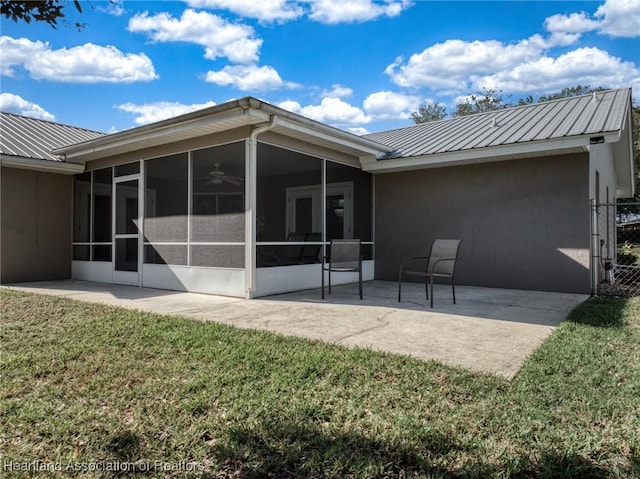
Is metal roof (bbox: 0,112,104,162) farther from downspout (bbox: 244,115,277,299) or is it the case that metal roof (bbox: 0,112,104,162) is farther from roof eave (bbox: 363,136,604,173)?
roof eave (bbox: 363,136,604,173)

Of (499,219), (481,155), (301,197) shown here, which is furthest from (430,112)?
(301,197)

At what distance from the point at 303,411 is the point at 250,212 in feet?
14.2

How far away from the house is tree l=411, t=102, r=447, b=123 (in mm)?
27339

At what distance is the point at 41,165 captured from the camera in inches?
326

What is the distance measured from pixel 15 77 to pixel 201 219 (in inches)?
124

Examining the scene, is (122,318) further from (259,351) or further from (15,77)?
(15,77)

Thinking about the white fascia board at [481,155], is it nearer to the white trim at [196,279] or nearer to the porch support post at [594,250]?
the porch support post at [594,250]

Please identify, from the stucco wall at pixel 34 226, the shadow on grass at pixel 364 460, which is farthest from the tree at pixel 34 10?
the stucco wall at pixel 34 226

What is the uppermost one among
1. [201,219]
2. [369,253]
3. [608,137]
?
[608,137]

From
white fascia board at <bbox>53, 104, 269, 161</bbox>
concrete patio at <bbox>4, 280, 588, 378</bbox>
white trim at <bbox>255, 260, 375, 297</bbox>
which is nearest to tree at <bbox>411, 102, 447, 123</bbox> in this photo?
concrete patio at <bbox>4, 280, 588, 378</bbox>

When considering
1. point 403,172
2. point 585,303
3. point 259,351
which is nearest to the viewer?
point 259,351

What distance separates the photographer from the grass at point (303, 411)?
196 cm

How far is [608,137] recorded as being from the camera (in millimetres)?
6105

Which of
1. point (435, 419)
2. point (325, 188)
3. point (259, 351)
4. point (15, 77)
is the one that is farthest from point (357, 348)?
point (15, 77)
